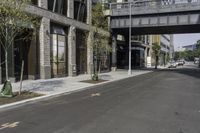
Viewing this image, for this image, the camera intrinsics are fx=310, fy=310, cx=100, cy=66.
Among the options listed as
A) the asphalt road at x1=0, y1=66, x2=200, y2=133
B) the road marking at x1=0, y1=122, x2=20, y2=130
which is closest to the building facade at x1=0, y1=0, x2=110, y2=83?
the asphalt road at x1=0, y1=66, x2=200, y2=133

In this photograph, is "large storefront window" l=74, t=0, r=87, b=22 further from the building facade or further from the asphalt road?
the asphalt road

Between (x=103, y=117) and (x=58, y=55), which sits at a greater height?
(x=58, y=55)

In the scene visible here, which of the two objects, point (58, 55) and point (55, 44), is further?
point (58, 55)

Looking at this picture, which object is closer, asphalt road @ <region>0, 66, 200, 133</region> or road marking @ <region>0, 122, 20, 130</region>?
asphalt road @ <region>0, 66, 200, 133</region>

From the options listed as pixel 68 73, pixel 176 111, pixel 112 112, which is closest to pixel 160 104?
pixel 176 111

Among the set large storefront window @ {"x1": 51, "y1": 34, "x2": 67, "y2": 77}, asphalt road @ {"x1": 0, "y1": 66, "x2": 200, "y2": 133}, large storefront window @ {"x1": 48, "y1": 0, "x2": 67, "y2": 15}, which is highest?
large storefront window @ {"x1": 48, "y1": 0, "x2": 67, "y2": 15}

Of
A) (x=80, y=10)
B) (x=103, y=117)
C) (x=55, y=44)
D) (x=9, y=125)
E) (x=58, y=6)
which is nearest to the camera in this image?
(x=9, y=125)

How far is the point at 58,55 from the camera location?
96.8 ft

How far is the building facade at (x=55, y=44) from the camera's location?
79.9 ft

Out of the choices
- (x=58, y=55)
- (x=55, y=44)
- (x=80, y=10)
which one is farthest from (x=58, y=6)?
(x=80, y=10)

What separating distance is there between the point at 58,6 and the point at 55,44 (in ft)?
12.1

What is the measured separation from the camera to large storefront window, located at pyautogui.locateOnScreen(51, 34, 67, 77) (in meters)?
28.6

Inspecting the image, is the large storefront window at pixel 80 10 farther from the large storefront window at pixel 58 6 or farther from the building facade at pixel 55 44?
the large storefront window at pixel 58 6

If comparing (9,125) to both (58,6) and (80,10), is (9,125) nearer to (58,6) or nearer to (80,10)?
(58,6)
